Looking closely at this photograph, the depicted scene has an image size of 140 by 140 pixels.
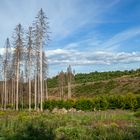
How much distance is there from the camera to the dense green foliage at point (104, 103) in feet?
175

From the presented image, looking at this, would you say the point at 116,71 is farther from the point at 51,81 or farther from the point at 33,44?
the point at 33,44

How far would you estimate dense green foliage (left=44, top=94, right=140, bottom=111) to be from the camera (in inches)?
2099

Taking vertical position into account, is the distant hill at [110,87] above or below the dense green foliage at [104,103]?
above

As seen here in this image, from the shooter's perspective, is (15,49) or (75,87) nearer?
(15,49)

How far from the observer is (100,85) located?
4395 inches

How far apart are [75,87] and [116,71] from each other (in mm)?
34505

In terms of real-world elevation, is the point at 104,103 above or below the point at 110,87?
below

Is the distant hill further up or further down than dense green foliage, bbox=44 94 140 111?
further up

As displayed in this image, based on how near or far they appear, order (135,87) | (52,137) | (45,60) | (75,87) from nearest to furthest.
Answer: (52,137) < (45,60) < (135,87) < (75,87)

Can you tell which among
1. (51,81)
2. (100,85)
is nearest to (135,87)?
(100,85)

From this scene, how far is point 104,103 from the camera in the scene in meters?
57.0

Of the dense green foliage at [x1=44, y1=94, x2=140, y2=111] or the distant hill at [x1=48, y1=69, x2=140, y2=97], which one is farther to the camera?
the distant hill at [x1=48, y1=69, x2=140, y2=97]

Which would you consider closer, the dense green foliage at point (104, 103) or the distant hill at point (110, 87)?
the dense green foliage at point (104, 103)

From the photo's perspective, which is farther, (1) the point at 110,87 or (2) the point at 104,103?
(1) the point at 110,87
